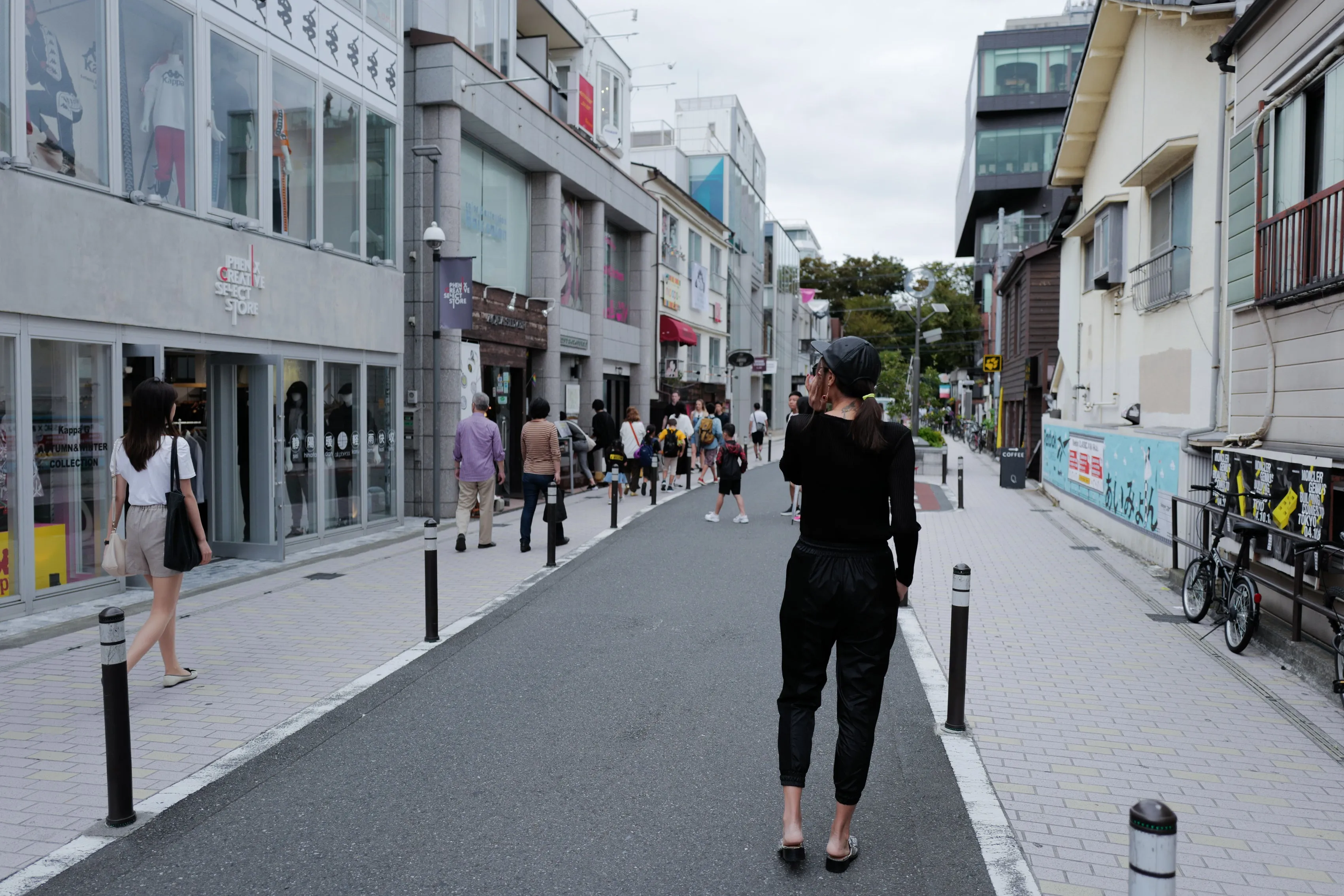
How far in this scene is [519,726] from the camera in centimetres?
568

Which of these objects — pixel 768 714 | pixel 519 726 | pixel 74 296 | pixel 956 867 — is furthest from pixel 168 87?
pixel 956 867

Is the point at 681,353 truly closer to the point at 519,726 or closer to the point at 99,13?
the point at 99,13

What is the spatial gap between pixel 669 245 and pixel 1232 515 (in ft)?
80.0

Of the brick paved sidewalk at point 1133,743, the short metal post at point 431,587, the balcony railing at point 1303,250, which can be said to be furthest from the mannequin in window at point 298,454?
the balcony railing at point 1303,250

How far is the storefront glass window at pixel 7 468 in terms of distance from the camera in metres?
8.17

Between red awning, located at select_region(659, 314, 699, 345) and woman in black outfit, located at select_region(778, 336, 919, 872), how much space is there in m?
24.8

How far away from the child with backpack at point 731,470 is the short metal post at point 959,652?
919 cm

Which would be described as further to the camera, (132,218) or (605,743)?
(132,218)

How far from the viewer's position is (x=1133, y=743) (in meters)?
5.54

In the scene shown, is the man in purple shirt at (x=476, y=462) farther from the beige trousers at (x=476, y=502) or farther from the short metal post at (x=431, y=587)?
the short metal post at (x=431, y=587)

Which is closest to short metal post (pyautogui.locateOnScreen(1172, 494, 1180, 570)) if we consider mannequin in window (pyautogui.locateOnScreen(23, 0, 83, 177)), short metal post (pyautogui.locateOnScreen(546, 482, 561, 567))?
short metal post (pyautogui.locateOnScreen(546, 482, 561, 567))

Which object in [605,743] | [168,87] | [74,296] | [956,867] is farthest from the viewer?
[168,87]

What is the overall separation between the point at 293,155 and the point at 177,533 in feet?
25.1

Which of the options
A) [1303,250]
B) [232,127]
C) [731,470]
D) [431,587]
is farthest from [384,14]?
[1303,250]
